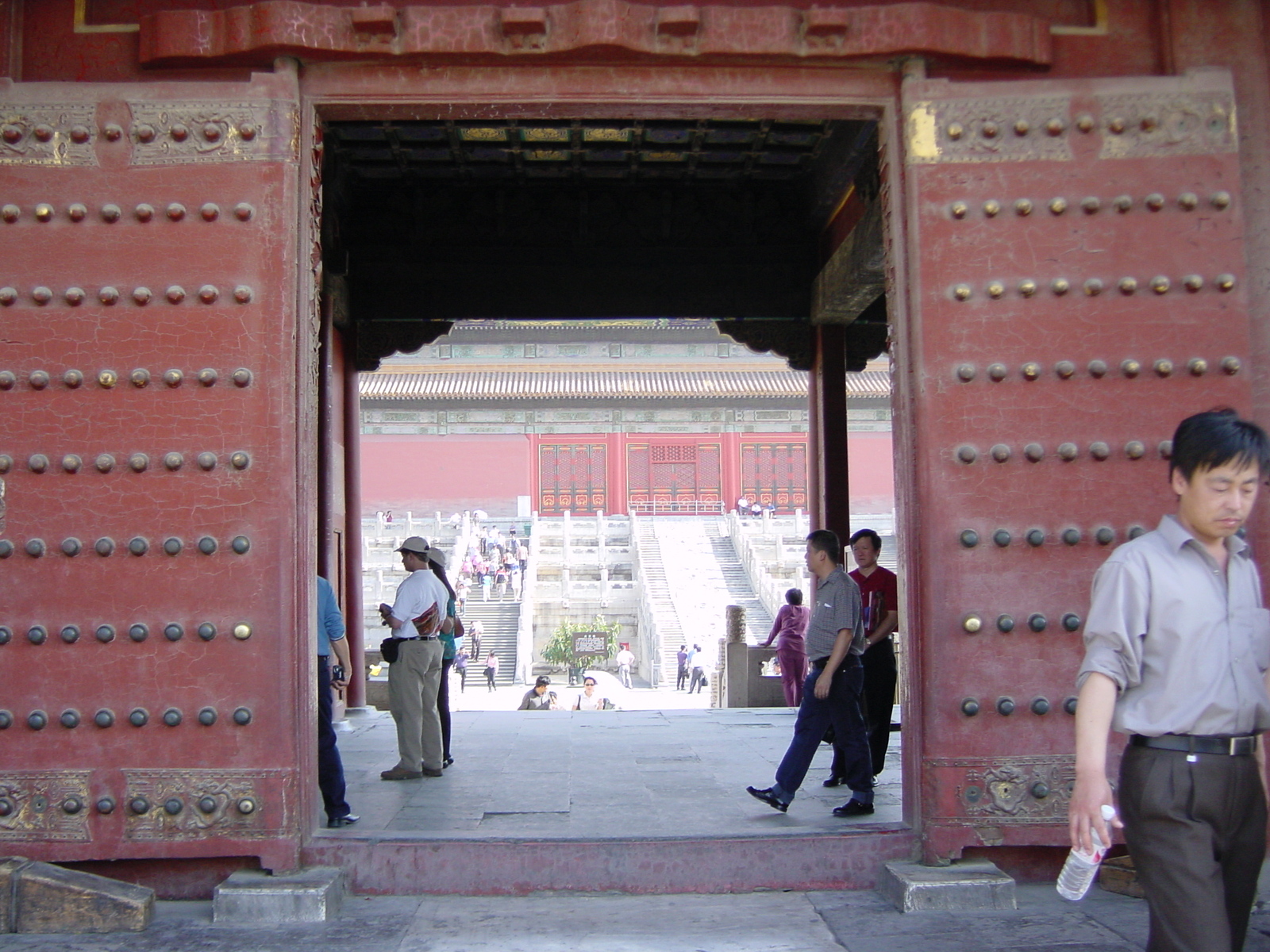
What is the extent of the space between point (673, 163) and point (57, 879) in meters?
5.77

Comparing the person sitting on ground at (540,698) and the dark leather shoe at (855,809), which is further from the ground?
the dark leather shoe at (855,809)

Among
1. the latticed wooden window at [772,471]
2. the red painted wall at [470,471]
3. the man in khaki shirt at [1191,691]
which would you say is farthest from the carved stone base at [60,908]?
the latticed wooden window at [772,471]

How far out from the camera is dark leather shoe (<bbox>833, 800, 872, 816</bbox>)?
502 centimetres

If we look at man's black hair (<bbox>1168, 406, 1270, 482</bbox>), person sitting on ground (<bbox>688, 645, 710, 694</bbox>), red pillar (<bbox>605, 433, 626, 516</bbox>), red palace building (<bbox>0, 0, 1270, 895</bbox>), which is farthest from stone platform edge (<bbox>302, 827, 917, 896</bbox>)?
red pillar (<bbox>605, 433, 626, 516</bbox>)

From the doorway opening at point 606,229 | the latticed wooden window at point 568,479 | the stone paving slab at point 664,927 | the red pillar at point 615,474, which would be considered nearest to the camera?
the stone paving slab at point 664,927

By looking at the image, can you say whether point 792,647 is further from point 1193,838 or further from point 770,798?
point 1193,838

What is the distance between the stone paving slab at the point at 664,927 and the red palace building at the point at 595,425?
31537 millimetres

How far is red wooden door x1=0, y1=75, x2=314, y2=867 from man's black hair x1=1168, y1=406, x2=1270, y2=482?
2.86m

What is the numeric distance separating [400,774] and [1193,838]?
461 centimetres

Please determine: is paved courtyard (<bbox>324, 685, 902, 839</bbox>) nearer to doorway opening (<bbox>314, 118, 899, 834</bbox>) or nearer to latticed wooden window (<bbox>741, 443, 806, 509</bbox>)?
doorway opening (<bbox>314, 118, 899, 834</bbox>)

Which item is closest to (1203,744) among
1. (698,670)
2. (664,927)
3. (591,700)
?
(664,927)

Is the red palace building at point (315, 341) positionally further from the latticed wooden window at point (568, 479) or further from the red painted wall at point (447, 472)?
the latticed wooden window at point (568, 479)

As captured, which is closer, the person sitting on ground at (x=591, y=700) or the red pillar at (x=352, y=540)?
the red pillar at (x=352, y=540)

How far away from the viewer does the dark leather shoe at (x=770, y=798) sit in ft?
16.3
